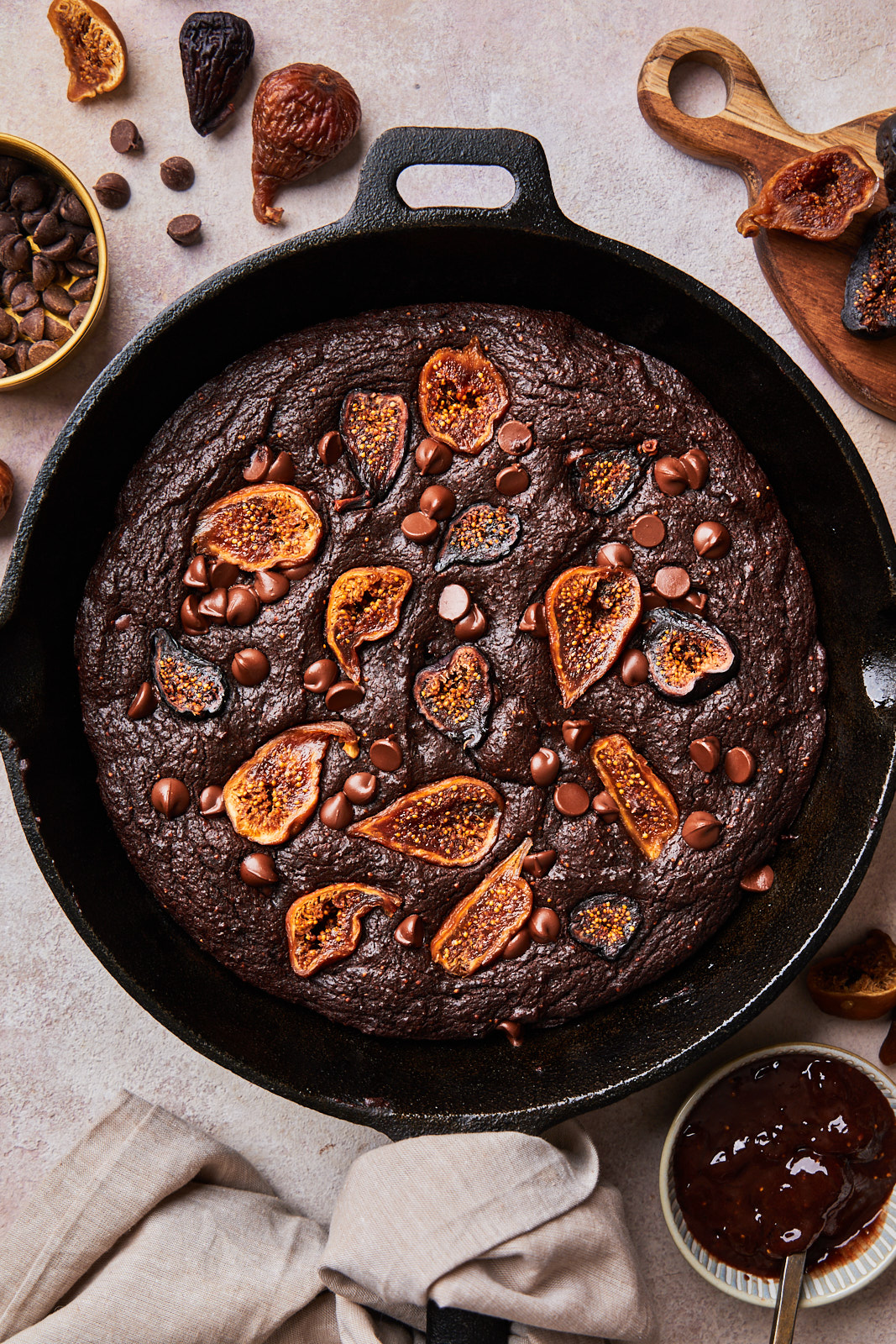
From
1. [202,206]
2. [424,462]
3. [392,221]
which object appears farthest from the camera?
[202,206]

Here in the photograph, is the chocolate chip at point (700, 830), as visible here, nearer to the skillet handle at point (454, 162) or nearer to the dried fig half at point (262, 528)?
the dried fig half at point (262, 528)

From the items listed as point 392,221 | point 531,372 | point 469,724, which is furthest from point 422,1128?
point 392,221

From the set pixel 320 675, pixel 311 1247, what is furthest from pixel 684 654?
pixel 311 1247

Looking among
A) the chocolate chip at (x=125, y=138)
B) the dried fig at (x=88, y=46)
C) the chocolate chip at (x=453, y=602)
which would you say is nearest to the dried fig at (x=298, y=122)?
the chocolate chip at (x=125, y=138)

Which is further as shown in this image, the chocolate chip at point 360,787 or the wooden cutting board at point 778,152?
the wooden cutting board at point 778,152

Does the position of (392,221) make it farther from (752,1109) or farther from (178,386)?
(752,1109)

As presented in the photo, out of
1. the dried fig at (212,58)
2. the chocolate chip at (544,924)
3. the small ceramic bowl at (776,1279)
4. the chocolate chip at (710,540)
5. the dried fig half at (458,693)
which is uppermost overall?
the dried fig at (212,58)

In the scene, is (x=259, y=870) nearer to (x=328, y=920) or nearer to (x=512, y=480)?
(x=328, y=920)
